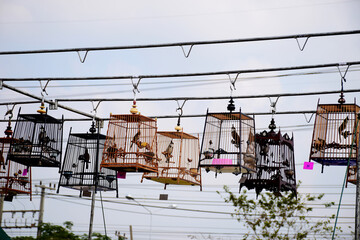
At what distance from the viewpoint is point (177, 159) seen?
1441 centimetres

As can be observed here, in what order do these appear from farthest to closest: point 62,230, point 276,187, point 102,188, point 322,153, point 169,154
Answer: point 62,230
point 102,188
point 169,154
point 276,187
point 322,153

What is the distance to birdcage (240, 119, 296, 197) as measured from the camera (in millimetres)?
13203

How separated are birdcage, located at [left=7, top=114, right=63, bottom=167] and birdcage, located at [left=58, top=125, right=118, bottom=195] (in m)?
0.62

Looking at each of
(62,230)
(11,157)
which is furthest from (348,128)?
(62,230)

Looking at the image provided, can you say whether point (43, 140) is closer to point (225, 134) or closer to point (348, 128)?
point (225, 134)

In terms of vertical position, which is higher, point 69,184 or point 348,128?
point 348,128

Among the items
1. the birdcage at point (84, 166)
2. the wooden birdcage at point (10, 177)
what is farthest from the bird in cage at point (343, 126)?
the wooden birdcage at point (10, 177)

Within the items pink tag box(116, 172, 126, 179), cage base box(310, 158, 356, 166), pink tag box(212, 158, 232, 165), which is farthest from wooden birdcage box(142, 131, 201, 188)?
cage base box(310, 158, 356, 166)

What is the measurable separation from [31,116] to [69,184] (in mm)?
1942

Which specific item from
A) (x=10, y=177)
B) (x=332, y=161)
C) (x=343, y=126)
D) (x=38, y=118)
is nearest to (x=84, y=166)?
(x=38, y=118)

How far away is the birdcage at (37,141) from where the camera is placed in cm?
1383

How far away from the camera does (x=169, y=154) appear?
14.2 meters

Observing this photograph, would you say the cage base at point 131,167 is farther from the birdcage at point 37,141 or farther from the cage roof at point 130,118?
the birdcage at point 37,141

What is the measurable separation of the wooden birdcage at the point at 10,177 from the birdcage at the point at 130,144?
11.3 ft
